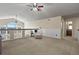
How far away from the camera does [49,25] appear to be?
2.31m

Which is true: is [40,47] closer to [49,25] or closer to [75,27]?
[49,25]

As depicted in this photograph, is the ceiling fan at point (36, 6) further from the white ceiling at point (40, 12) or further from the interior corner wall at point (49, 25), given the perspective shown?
the interior corner wall at point (49, 25)

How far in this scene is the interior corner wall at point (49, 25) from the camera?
2.26 metres

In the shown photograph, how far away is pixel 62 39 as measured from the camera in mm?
2252

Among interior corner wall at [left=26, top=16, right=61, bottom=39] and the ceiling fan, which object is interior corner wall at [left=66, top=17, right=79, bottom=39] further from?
the ceiling fan

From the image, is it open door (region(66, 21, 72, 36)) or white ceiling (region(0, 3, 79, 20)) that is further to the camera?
open door (region(66, 21, 72, 36))

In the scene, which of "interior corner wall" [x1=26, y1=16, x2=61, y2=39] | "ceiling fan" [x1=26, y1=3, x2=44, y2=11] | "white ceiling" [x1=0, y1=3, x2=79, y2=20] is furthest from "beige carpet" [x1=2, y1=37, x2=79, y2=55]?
"ceiling fan" [x1=26, y1=3, x2=44, y2=11]

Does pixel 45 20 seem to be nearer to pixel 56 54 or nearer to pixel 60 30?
pixel 60 30

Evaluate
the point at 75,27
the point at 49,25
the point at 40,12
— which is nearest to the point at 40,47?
the point at 49,25

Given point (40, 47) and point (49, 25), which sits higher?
point (49, 25)

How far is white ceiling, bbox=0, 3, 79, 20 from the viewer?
2.14 meters

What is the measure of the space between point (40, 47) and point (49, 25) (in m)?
0.45

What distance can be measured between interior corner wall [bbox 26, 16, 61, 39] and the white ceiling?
8cm

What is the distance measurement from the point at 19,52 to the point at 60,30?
847 millimetres
